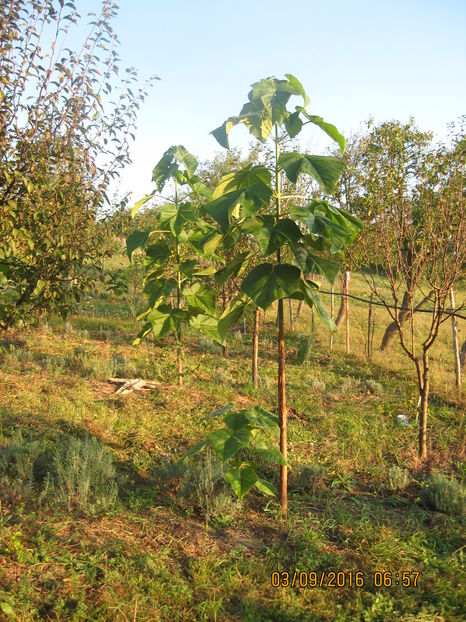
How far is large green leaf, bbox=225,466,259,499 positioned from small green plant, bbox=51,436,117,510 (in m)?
1.09

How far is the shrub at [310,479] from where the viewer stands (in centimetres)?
438

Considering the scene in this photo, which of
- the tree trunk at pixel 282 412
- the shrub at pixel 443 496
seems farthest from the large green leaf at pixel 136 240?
the shrub at pixel 443 496

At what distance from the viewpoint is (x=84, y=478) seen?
3.74 meters

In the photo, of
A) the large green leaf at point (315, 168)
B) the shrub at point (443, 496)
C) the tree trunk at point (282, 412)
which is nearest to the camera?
the large green leaf at point (315, 168)

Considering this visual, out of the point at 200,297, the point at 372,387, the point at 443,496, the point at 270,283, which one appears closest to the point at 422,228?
the point at 372,387

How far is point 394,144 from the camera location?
8.71 m

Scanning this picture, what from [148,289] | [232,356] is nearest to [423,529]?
[148,289]

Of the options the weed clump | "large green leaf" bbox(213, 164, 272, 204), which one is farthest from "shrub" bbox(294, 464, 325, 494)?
"large green leaf" bbox(213, 164, 272, 204)

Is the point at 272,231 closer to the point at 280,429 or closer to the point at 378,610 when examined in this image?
the point at 280,429

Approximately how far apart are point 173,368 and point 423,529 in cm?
514

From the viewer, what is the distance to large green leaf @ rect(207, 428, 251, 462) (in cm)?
302

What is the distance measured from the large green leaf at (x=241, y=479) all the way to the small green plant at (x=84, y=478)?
1089mm
